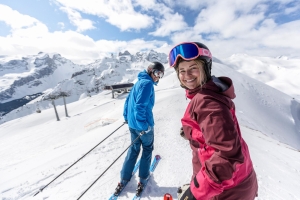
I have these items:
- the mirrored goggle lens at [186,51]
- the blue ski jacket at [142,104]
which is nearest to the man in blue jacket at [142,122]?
the blue ski jacket at [142,104]

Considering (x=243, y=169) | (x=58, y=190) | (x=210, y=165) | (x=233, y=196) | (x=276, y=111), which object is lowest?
(x=276, y=111)

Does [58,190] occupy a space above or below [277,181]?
above

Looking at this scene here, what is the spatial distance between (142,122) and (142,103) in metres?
0.46

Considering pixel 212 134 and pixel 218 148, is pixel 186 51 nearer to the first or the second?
pixel 212 134

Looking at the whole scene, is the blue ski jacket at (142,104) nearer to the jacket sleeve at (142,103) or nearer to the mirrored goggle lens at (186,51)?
the jacket sleeve at (142,103)

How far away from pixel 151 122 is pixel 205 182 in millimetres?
2727

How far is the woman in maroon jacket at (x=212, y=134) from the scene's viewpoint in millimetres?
1673

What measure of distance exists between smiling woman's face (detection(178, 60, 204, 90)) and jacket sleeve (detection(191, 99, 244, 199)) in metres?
0.45

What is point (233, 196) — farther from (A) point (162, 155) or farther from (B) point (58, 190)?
(B) point (58, 190)

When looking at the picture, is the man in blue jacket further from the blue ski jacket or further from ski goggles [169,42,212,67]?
ski goggles [169,42,212,67]

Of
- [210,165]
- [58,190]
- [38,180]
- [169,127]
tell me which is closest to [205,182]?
[210,165]

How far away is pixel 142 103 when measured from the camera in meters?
4.14

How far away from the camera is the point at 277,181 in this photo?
4.66 m

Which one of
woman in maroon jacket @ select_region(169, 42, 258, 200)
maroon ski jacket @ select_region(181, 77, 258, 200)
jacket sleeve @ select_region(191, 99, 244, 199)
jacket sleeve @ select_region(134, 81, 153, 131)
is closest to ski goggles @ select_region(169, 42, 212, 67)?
woman in maroon jacket @ select_region(169, 42, 258, 200)
